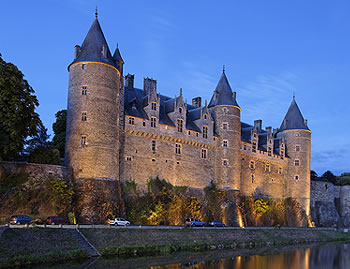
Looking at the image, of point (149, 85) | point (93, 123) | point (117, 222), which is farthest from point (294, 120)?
point (117, 222)

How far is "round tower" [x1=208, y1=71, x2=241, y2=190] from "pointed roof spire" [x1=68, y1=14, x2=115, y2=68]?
1646cm

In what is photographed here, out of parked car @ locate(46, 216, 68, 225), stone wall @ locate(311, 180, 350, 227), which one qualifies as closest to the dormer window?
parked car @ locate(46, 216, 68, 225)

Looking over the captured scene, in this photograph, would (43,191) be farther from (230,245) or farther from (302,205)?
(302,205)

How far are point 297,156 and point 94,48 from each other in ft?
118

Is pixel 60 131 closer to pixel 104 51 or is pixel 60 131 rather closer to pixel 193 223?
pixel 104 51

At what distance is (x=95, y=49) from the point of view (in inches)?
1615

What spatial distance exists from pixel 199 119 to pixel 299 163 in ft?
67.1

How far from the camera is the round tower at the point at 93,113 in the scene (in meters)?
39.2

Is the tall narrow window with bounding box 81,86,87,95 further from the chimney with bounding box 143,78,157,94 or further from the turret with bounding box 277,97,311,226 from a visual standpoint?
the turret with bounding box 277,97,311,226

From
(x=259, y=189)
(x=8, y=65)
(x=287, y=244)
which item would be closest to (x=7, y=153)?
(x=8, y=65)

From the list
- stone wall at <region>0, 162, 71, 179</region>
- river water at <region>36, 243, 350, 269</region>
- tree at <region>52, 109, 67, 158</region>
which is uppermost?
tree at <region>52, 109, 67, 158</region>

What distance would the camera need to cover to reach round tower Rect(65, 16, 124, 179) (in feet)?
128

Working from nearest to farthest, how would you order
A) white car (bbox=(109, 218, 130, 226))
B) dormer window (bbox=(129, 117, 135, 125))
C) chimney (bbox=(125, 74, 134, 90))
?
1. white car (bbox=(109, 218, 130, 226))
2. dormer window (bbox=(129, 117, 135, 125))
3. chimney (bbox=(125, 74, 134, 90))

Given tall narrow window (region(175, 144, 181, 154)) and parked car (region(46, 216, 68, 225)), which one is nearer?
parked car (region(46, 216, 68, 225))
